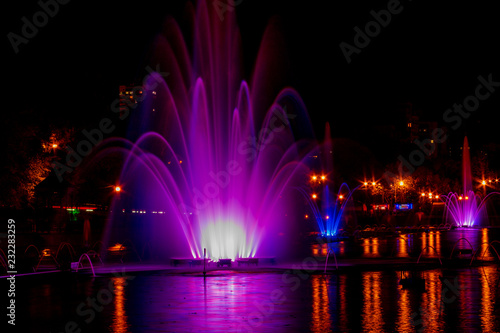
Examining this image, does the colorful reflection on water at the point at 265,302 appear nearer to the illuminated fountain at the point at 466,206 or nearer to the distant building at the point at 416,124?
the illuminated fountain at the point at 466,206

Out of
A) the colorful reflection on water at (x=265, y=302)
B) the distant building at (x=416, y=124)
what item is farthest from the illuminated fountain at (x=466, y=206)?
the distant building at (x=416, y=124)

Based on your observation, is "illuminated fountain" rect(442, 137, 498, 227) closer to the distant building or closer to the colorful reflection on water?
the colorful reflection on water

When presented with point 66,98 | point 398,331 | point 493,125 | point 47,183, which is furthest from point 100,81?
point 493,125

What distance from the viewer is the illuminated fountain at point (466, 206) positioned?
70.8m

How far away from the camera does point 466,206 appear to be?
2933 inches

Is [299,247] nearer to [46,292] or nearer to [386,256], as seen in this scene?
[386,256]

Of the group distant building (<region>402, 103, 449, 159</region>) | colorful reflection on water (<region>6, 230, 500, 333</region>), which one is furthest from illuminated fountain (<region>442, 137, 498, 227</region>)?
distant building (<region>402, 103, 449, 159</region>)

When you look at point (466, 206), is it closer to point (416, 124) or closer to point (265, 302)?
point (265, 302)

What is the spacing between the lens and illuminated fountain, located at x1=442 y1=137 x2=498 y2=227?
70812 millimetres

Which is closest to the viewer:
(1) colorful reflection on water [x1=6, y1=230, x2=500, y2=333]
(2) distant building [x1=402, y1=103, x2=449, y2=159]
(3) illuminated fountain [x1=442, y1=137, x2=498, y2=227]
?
(1) colorful reflection on water [x1=6, y1=230, x2=500, y2=333]

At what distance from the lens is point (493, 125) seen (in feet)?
336

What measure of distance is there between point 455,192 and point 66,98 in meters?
59.1

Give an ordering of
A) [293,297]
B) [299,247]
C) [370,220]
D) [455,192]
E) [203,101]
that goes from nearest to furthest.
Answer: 1. [293,297]
2. [203,101]
3. [299,247]
4. [370,220]
5. [455,192]

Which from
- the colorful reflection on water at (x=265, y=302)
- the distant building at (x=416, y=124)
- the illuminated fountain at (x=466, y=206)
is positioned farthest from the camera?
the distant building at (x=416, y=124)
